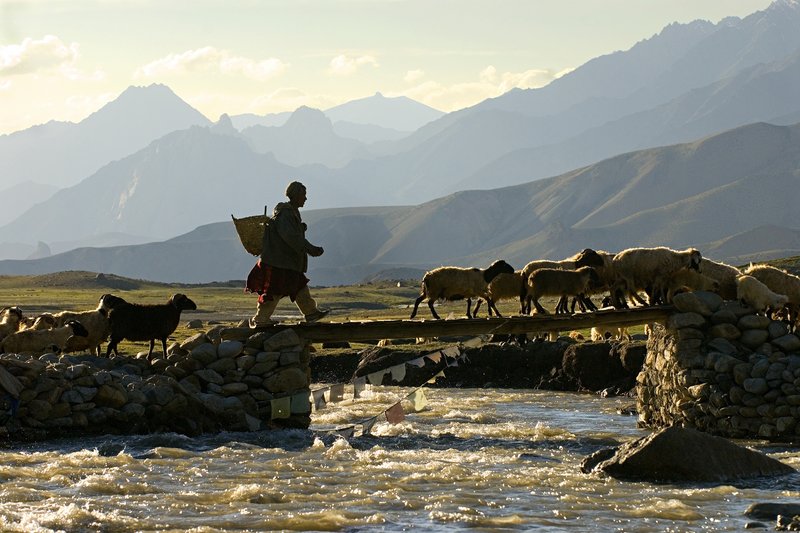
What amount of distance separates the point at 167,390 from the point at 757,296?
13.7 meters

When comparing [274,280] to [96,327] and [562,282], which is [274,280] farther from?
[562,282]

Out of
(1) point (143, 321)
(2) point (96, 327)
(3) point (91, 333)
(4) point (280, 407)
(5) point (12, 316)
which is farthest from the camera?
(5) point (12, 316)

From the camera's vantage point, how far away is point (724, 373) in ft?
82.8

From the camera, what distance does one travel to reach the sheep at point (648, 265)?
2869 cm

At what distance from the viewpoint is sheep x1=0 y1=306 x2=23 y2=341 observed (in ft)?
106

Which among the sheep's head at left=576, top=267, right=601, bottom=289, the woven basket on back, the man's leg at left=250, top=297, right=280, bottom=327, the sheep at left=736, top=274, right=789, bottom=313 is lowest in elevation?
the man's leg at left=250, top=297, right=280, bottom=327

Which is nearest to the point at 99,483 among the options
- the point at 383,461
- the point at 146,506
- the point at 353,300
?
the point at 146,506

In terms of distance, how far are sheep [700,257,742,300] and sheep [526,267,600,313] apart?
294cm

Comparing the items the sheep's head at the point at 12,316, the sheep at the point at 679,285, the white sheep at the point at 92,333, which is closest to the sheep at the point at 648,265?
the sheep at the point at 679,285

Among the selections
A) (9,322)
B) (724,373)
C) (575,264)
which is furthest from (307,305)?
(9,322)

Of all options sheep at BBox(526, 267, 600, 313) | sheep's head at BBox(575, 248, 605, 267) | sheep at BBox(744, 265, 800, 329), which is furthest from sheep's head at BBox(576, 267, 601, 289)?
sheep at BBox(744, 265, 800, 329)

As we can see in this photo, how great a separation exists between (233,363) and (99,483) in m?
7.59

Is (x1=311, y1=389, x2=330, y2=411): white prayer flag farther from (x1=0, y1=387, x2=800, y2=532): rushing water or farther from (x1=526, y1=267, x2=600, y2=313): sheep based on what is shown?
(x1=526, y1=267, x2=600, y2=313): sheep

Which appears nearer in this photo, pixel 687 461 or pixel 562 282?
pixel 687 461
